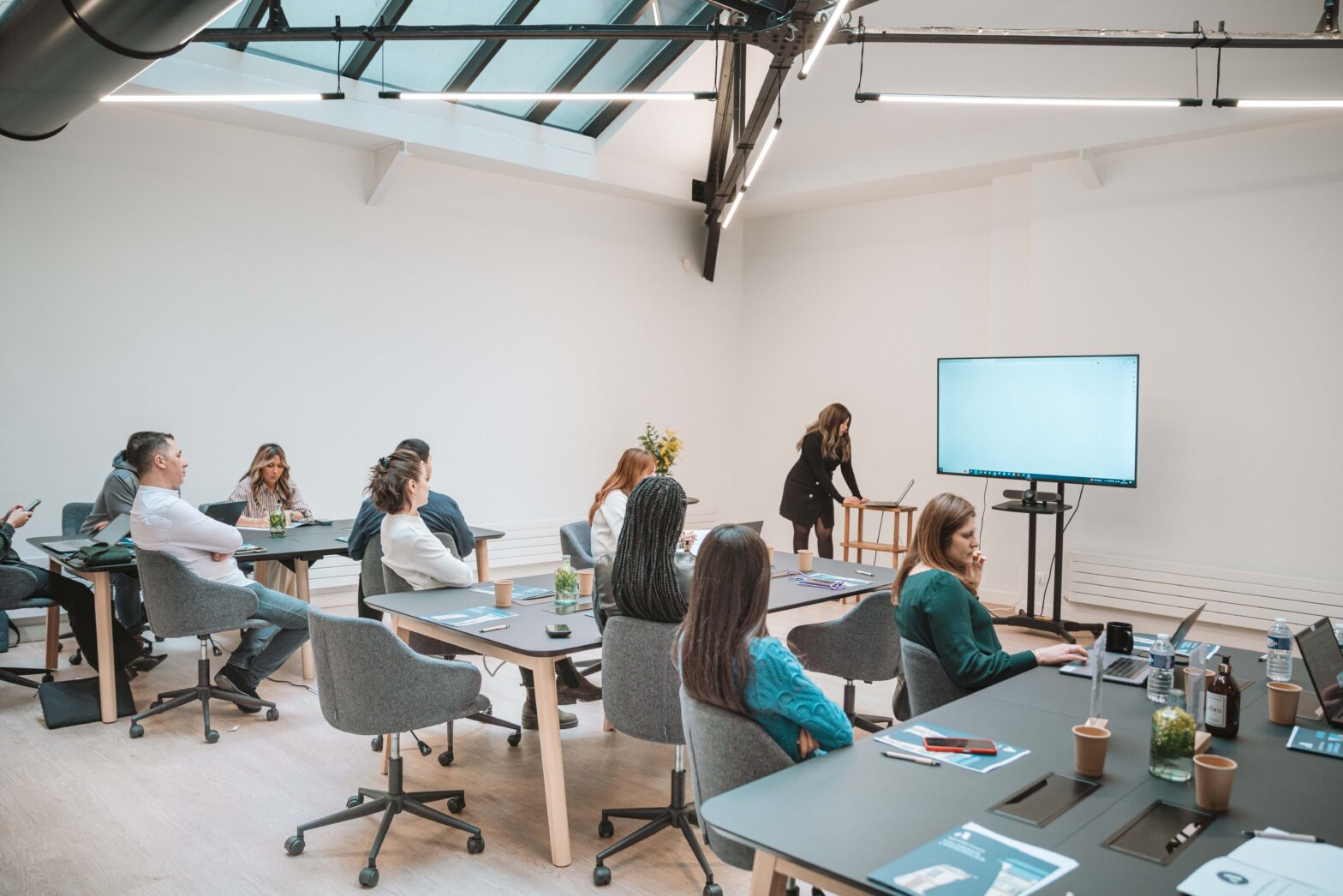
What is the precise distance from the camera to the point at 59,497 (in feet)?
19.5

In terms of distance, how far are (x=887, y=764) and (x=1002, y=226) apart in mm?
6352

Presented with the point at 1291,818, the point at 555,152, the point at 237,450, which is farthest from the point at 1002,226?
the point at 1291,818

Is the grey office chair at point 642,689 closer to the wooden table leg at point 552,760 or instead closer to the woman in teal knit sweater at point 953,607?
the wooden table leg at point 552,760

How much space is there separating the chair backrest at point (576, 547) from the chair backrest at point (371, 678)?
6.89 feet

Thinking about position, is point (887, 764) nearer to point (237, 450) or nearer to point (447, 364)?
point (237, 450)

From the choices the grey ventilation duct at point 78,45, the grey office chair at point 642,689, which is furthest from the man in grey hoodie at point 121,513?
the grey office chair at point 642,689

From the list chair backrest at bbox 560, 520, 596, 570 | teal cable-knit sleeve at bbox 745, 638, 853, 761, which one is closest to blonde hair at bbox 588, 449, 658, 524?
chair backrest at bbox 560, 520, 596, 570

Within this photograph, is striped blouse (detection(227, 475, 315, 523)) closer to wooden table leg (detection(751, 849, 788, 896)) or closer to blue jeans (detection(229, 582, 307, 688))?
blue jeans (detection(229, 582, 307, 688))

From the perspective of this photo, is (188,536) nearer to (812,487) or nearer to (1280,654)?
(1280,654)

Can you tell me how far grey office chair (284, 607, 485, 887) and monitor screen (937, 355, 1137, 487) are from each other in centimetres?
448

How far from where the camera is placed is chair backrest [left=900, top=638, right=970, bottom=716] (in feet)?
9.80

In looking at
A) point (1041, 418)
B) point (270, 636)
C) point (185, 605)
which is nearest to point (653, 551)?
point (185, 605)

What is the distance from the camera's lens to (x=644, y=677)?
3.15m

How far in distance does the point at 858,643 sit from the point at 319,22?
5.09 m
